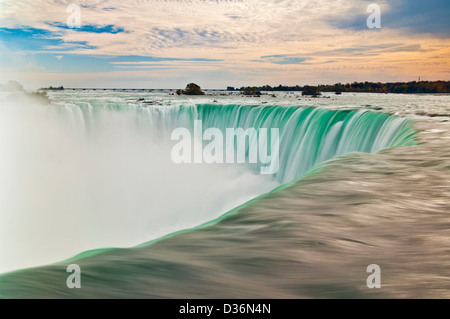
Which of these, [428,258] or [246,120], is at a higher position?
[246,120]

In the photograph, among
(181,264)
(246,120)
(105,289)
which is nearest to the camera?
(105,289)

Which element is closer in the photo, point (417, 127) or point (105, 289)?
point (105, 289)

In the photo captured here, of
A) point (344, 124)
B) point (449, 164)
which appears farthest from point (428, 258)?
point (344, 124)

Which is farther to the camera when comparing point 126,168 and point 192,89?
point 192,89

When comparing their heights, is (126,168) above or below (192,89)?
below

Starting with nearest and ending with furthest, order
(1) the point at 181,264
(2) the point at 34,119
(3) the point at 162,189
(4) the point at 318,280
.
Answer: (4) the point at 318,280, (1) the point at 181,264, (3) the point at 162,189, (2) the point at 34,119

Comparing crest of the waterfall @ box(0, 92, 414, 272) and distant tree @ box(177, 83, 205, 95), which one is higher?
distant tree @ box(177, 83, 205, 95)

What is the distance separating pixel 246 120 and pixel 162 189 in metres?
8.05

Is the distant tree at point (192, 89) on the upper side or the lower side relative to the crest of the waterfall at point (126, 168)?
upper

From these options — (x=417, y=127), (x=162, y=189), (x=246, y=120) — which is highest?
(x=246, y=120)

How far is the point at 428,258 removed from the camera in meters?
3.91

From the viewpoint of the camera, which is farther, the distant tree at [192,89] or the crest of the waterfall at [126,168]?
the distant tree at [192,89]

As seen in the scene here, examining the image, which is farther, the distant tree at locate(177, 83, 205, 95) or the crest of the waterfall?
the distant tree at locate(177, 83, 205, 95)
